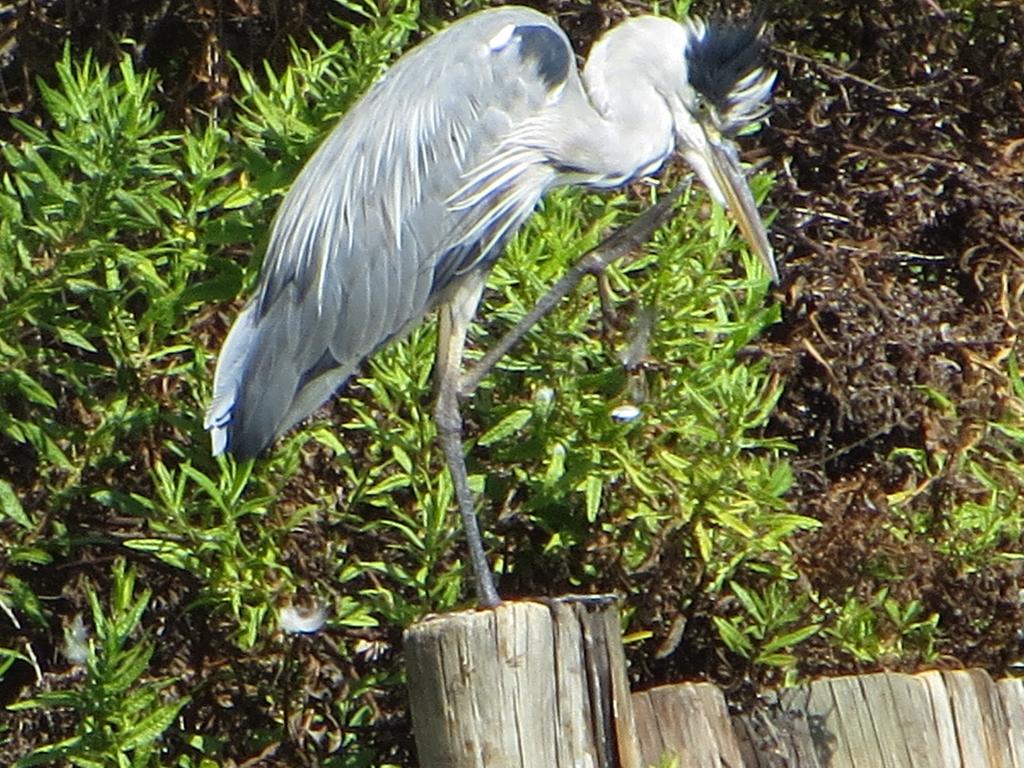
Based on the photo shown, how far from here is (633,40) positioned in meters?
3.51

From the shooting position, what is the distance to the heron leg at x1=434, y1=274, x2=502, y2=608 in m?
2.99

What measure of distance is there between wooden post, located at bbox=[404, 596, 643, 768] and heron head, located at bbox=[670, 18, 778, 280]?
1.38 meters

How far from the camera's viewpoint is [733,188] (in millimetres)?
3355

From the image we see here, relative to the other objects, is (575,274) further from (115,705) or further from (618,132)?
(115,705)

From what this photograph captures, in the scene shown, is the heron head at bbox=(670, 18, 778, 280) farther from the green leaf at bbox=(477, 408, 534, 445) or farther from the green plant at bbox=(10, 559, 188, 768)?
the green plant at bbox=(10, 559, 188, 768)

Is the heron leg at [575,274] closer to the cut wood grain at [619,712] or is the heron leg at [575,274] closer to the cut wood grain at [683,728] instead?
the cut wood grain at [619,712]

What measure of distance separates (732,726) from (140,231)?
1.51 m

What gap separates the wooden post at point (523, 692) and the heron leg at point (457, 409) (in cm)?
58

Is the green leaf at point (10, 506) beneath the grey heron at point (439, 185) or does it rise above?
beneath

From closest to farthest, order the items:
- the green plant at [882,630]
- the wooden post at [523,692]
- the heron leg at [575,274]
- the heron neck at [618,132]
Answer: the wooden post at [523,692], the heron leg at [575,274], the green plant at [882,630], the heron neck at [618,132]

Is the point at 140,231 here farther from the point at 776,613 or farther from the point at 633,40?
the point at 776,613

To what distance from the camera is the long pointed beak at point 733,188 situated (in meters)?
3.27

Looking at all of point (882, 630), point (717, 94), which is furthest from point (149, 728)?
point (717, 94)

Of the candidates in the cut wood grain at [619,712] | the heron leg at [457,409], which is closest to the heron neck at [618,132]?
the heron leg at [457,409]
